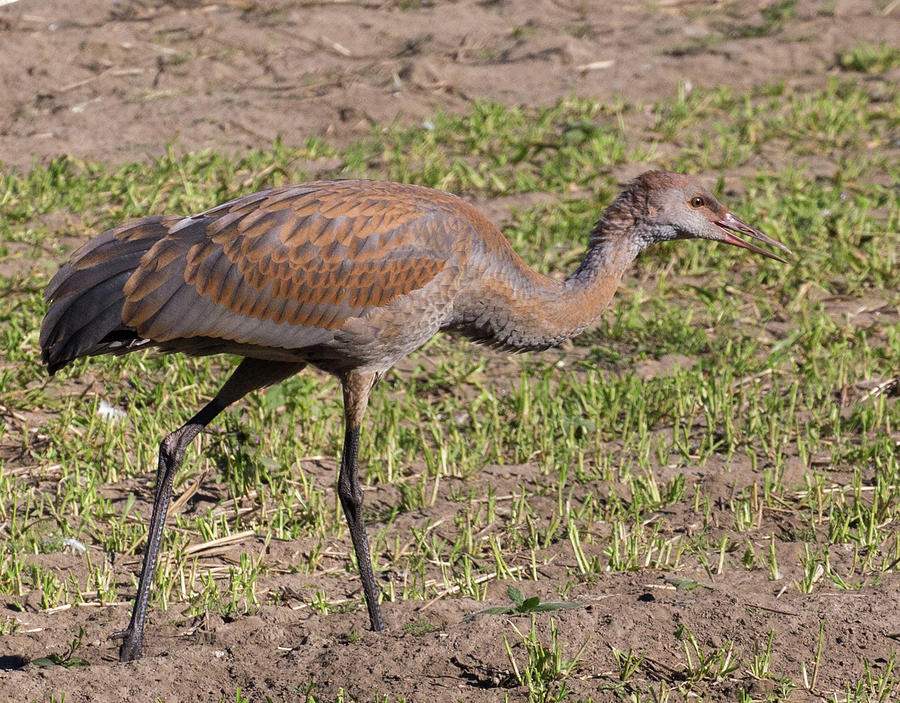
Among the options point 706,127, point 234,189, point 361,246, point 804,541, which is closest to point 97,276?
point 361,246

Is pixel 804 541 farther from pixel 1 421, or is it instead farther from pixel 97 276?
pixel 1 421

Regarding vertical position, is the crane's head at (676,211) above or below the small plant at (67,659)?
above

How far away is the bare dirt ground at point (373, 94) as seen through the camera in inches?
160

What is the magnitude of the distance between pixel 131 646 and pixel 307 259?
1.52 m

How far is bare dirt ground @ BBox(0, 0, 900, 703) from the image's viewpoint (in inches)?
160

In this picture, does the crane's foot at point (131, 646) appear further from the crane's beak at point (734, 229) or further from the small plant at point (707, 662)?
the crane's beak at point (734, 229)

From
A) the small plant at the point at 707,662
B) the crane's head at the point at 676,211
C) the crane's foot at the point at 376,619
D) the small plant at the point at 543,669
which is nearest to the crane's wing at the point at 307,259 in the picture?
the crane's head at the point at 676,211

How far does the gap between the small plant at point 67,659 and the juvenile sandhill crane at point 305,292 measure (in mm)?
334

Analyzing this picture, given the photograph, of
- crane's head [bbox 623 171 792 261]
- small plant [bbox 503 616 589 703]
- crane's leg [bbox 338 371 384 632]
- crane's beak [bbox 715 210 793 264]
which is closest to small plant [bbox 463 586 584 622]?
small plant [bbox 503 616 589 703]

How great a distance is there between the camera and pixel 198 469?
18.8 feet

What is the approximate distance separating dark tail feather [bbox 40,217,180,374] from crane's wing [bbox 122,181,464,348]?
0.19m

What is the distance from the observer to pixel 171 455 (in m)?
4.86

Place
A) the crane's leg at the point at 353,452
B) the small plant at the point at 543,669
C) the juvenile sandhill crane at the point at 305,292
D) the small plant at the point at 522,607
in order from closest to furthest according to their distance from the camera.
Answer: the small plant at the point at 543,669, the small plant at the point at 522,607, the juvenile sandhill crane at the point at 305,292, the crane's leg at the point at 353,452

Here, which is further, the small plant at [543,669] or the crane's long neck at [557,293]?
the crane's long neck at [557,293]
